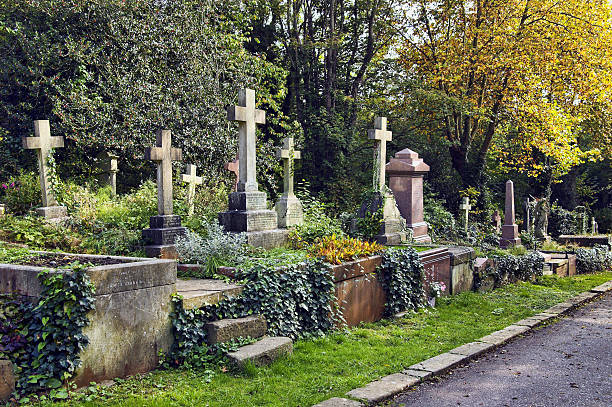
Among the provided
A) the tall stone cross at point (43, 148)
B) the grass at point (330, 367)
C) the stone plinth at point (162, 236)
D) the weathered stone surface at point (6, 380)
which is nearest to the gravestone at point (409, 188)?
the grass at point (330, 367)

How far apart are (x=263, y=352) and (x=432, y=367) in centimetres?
179

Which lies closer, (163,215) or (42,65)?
(163,215)

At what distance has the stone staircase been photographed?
5.12m

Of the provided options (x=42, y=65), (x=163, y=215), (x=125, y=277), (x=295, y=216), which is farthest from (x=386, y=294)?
(x=42, y=65)

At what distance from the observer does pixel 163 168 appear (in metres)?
8.40

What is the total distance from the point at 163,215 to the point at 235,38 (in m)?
10.9

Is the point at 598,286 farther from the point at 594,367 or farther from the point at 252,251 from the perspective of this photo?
the point at 252,251

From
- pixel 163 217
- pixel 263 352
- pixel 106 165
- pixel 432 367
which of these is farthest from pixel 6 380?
pixel 106 165

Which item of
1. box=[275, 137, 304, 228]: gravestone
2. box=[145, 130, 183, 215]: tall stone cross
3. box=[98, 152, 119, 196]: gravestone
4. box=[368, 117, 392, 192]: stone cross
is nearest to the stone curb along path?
box=[368, 117, 392, 192]: stone cross

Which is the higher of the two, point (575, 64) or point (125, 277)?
point (575, 64)

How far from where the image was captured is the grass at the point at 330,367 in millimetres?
4402

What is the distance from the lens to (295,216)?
33.1 ft

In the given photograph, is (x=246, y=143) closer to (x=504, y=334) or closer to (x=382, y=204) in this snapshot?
(x=382, y=204)

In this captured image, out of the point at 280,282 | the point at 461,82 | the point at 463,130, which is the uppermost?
the point at 461,82
